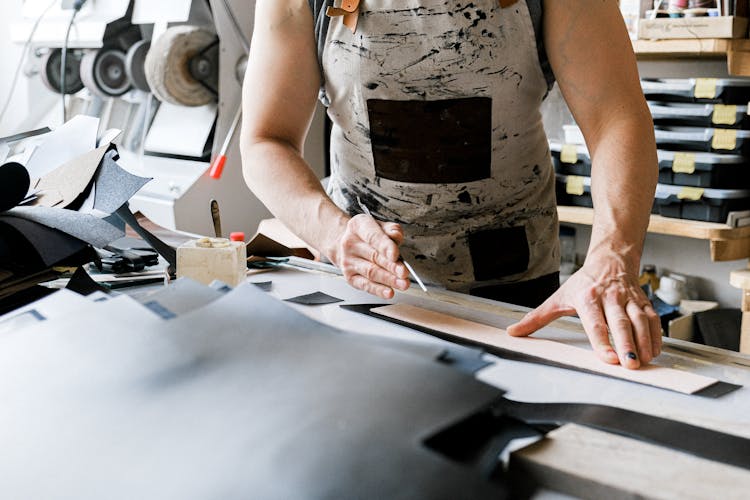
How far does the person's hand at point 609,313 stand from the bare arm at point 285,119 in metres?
0.35

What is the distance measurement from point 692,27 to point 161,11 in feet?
5.23

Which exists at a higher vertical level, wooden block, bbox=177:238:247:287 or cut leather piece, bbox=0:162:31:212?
cut leather piece, bbox=0:162:31:212

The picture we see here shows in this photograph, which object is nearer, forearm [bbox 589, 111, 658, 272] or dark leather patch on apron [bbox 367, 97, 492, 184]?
forearm [bbox 589, 111, 658, 272]

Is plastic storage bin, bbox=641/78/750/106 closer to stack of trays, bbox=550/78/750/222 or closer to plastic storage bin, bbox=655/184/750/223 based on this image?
stack of trays, bbox=550/78/750/222

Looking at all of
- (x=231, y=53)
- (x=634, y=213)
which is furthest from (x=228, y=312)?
(x=231, y=53)

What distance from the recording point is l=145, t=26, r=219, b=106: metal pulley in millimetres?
2416

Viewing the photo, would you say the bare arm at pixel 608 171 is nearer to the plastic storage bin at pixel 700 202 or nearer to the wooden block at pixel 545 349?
the wooden block at pixel 545 349

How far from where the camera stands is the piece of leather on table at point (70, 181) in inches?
45.9

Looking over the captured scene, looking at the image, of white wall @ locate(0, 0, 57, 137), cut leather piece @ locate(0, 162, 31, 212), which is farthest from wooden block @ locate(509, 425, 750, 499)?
white wall @ locate(0, 0, 57, 137)

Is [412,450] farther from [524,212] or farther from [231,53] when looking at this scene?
[231,53]

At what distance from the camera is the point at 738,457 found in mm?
583

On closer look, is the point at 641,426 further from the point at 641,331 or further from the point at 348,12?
the point at 348,12

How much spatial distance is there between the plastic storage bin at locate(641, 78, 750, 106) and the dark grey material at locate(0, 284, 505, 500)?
1.69 metres

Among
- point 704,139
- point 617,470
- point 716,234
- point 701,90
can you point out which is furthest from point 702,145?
point 617,470
